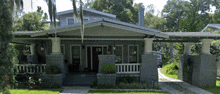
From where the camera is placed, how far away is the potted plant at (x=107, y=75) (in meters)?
8.55

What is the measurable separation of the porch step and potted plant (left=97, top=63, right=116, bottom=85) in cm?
102

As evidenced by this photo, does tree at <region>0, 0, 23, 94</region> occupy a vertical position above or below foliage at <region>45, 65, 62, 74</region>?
above

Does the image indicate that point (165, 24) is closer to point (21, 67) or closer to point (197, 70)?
point (197, 70)

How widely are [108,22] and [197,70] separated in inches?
248

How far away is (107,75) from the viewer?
28.1 ft

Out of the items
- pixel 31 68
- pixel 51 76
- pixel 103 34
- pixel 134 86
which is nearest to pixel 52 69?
pixel 51 76

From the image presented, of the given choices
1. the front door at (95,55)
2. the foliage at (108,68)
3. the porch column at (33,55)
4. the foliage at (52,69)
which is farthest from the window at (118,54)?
the porch column at (33,55)

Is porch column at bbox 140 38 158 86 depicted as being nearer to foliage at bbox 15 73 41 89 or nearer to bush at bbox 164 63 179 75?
foliage at bbox 15 73 41 89

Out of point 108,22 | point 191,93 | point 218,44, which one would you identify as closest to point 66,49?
point 108,22

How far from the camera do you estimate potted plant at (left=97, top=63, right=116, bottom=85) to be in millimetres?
8555

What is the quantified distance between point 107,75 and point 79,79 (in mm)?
2054

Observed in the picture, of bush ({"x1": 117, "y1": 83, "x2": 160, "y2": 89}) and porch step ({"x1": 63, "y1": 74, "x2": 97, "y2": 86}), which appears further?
porch step ({"x1": 63, "y1": 74, "x2": 97, "y2": 86})

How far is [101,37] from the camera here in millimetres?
9414

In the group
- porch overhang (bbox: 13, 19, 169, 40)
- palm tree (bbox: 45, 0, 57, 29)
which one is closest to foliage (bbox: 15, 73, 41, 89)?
porch overhang (bbox: 13, 19, 169, 40)
